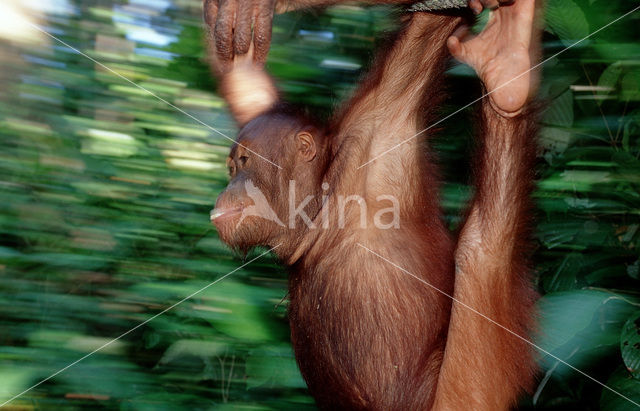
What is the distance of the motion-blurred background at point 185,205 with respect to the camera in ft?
9.20

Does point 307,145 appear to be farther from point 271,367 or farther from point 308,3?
point 271,367

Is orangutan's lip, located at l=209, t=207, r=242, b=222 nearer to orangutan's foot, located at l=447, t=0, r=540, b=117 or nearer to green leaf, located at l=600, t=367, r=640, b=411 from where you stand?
orangutan's foot, located at l=447, t=0, r=540, b=117

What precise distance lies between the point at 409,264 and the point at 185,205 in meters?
1.44

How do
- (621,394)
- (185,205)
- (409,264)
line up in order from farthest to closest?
(185,205) → (621,394) → (409,264)

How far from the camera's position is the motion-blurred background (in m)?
2.80

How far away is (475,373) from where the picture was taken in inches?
82.4

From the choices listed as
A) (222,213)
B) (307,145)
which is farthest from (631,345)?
(222,213)

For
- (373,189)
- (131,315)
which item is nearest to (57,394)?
(131,315)

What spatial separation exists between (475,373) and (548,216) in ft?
3.72

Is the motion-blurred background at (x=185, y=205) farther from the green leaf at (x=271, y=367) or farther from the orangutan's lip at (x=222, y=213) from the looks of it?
the orangutan's lip at (x=222, y=213)

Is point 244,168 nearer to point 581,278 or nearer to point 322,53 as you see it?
point 322,53

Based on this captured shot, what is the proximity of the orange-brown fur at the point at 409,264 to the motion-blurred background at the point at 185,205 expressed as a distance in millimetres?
224

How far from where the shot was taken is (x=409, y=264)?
2.30 meters

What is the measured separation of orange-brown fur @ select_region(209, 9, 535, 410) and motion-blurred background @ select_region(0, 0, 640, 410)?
0.74ft
